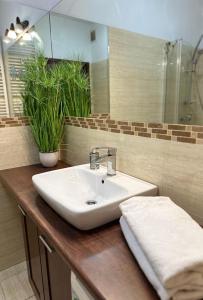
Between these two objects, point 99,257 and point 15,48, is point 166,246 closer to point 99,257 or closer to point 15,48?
point 99,257

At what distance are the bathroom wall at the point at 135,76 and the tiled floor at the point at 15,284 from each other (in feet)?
4.77

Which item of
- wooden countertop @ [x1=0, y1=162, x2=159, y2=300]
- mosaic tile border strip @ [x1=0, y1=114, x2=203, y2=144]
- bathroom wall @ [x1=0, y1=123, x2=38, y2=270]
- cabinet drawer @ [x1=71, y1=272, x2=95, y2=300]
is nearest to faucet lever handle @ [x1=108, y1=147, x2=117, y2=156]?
mosaic tile border strip @ [x1=0, y1=114, x2=203, y2=144]

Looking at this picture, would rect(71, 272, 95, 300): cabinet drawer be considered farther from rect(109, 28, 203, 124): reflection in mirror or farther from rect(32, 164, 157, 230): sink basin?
rect(109, 28, 203, 124): reflection in mirror

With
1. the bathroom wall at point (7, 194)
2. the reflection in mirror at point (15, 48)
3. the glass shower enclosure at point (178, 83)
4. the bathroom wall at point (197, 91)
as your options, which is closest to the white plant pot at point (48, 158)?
the bathroom wall at point (7, 194)

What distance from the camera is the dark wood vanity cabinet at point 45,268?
0.85 meters

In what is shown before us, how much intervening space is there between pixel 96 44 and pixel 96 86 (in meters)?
0.27

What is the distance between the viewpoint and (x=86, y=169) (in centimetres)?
125

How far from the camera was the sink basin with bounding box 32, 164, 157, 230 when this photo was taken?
2.47ft

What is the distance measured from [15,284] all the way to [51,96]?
1.48 metres

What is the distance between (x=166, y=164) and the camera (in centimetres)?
92

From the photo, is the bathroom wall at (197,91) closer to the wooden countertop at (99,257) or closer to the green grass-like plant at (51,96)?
the wooden countertop at (99,257)

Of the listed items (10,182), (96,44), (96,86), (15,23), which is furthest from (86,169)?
(15,23)

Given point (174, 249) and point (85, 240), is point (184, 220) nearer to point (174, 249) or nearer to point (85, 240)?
point (174, 249)

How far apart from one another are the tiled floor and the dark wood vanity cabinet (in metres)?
0.27
